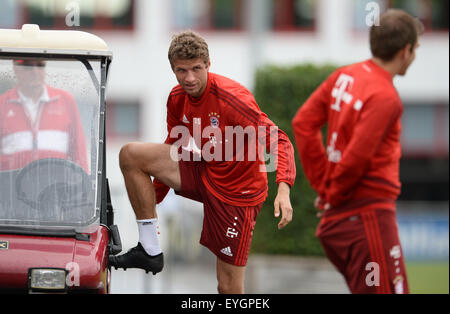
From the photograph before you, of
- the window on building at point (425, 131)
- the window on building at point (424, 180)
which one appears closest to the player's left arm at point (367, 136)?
the window on building at point (424, 180)

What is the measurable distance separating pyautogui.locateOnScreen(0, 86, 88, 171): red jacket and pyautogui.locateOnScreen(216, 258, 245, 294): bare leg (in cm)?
128

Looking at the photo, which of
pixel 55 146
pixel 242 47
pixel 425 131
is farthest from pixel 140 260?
pixel 425 131

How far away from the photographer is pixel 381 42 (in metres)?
5.46

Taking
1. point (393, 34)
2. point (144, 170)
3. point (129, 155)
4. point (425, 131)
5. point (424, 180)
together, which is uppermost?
point (393, 34)

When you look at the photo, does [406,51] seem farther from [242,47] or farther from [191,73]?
[242,47]

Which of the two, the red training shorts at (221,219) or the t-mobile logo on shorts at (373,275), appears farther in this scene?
the t-mobile logo on shorts at (373,275)

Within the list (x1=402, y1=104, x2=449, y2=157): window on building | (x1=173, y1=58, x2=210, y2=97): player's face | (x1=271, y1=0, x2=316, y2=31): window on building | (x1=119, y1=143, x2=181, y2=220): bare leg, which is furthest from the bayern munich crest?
(x1=402, y1=104, x2=449, y2=157): window on building

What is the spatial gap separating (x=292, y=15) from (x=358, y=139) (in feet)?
47.3

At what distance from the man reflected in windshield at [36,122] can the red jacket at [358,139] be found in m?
1.93

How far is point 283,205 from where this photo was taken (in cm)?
455

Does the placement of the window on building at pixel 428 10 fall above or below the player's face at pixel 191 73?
above

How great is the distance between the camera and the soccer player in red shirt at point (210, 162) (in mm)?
4742

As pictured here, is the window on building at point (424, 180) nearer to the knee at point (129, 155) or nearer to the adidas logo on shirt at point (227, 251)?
the adidas logo on shirt at point (227, 251)
